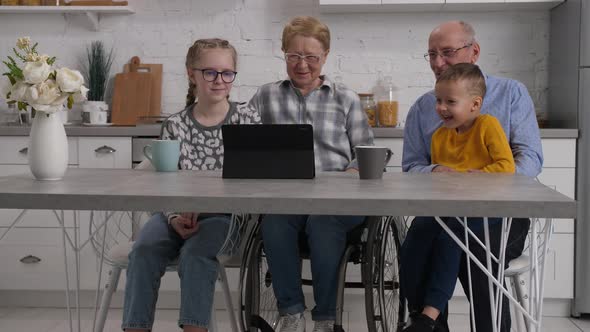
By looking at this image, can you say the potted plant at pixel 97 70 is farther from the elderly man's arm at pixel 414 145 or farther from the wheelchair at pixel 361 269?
the wheelchair at pixel 361 269

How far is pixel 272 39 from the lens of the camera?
4262 millimetres

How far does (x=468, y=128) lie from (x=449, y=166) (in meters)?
0.14

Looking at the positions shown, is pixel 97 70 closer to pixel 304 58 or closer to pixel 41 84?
pixel 304 58

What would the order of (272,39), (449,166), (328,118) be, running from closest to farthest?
(449,166)
(328,118)
(272,39)

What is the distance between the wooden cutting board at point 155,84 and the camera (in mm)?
4238

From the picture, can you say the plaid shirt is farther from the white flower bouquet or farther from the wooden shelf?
the wooden shelf

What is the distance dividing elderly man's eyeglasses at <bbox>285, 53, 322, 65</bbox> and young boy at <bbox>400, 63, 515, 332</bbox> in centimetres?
50

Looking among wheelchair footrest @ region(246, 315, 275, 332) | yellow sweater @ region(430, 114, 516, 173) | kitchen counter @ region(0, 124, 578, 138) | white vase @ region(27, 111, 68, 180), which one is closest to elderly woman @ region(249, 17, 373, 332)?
wheelchair footrest @ region(246, 315, 275, 332)

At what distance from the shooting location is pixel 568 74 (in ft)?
12.4

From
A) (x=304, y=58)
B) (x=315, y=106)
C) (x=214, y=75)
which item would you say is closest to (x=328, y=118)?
(x=315, y=106)

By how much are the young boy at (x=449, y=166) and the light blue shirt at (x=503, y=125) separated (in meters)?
0.14

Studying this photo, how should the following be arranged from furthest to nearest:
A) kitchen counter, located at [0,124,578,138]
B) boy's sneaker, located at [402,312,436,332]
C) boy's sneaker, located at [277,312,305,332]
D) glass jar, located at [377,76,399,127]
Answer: glass jar, located at [377,76,399,127], kitchen counter, located at [0,124,578,138], boy's sneaker, located at [277,312,305,332], boy's sneaker, located at [402,312,436,332]

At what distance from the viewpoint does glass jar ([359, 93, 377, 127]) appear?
4.05 m

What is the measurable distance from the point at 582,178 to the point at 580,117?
0.29 metres
